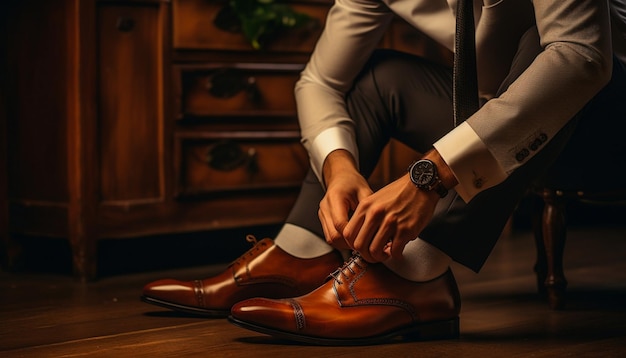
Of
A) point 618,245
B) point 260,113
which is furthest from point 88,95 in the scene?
point 618,245

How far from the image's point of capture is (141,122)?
6.59 ft

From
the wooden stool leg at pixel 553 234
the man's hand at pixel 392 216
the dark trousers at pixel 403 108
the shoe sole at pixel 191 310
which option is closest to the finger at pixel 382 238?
the man's hand at pixel 392 216

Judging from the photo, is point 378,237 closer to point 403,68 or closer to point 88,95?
point 403,68

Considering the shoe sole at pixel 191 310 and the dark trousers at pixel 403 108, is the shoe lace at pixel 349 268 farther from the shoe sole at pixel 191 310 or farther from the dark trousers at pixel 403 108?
the shoe sole at pixel 191 310

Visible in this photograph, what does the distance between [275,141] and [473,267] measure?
102cm

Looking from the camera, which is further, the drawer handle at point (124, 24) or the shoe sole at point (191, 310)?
the drawer handle at point (124, 24)

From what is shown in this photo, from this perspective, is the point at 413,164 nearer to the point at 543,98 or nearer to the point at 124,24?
the point at 543,98

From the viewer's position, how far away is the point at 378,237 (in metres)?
1.13

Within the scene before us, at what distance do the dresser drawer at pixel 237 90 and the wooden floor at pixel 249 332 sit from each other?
1.19 feet

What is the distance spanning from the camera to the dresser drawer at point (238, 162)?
2.08 meters

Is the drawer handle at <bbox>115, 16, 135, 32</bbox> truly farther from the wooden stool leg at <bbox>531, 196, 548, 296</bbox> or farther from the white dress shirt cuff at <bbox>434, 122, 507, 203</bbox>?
the white dress shirt cuff at <bbox>434, 122, 507, 203</bbox>

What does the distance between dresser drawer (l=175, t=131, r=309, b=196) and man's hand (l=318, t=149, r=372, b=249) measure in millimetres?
832

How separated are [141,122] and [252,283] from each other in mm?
715

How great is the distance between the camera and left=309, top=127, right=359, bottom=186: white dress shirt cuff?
1.35 m
